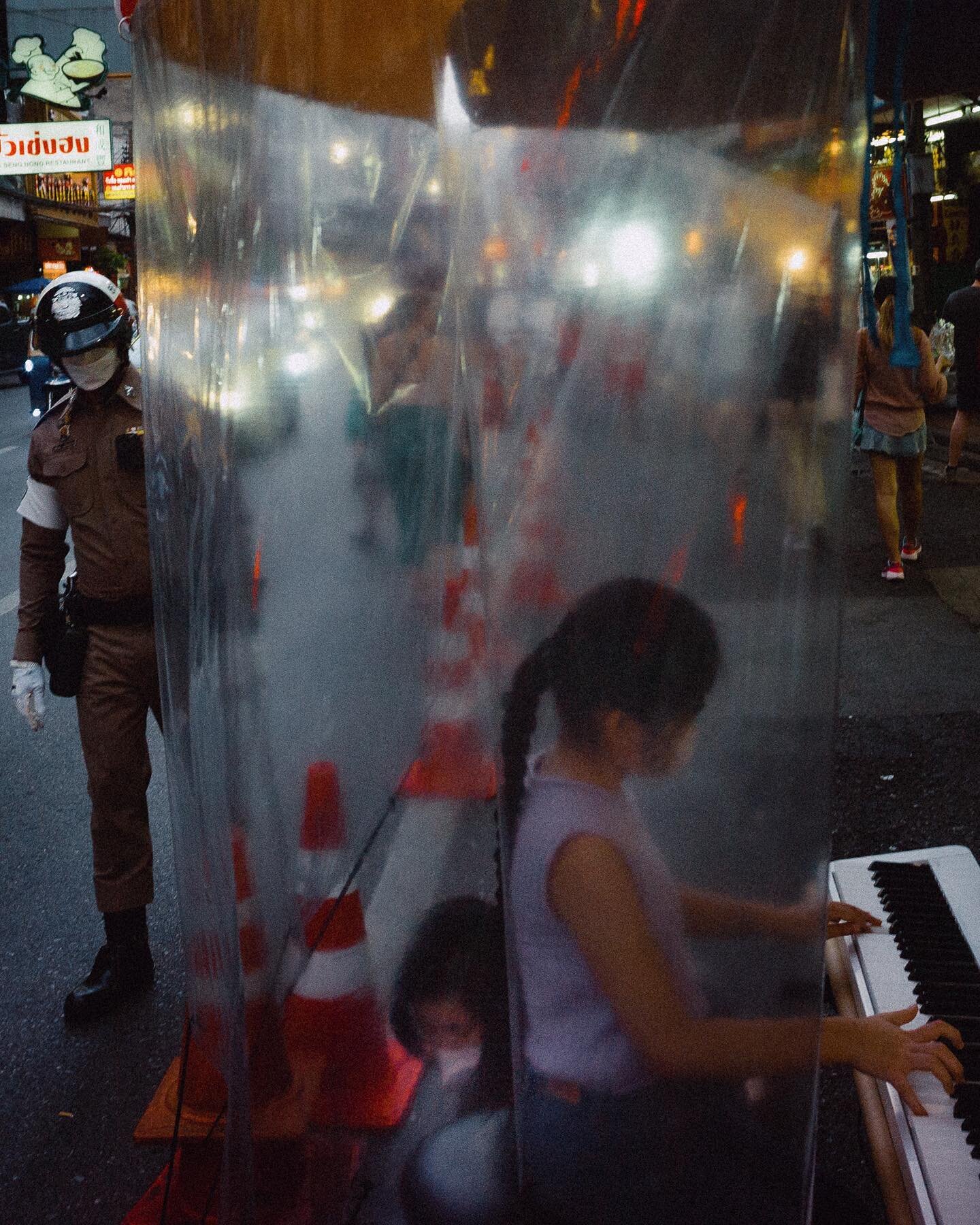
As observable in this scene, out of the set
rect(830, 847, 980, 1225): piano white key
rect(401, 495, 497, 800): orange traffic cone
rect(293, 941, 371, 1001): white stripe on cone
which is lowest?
rect(830, 847, 980, 1225): piano white key

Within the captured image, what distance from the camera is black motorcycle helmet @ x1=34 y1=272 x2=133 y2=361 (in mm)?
3006

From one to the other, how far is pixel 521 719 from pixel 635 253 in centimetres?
50

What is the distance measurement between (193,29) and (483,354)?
0.62 m

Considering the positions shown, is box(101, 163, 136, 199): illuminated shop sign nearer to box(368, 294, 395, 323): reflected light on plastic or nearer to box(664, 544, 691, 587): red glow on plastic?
box(368, 294, 395, 323): reflected light on plastic

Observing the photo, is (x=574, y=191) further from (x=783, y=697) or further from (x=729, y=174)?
(x=783, y=697)

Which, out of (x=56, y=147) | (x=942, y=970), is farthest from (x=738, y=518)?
(x=56, y=147)

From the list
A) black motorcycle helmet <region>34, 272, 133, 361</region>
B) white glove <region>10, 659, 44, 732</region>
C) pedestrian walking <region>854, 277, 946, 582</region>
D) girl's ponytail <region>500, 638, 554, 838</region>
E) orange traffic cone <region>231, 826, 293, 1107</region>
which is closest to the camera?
girl's ponytail <region>500, 638, 554, 838</region>

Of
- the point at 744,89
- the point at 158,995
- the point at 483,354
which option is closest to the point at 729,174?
the point at 744,89

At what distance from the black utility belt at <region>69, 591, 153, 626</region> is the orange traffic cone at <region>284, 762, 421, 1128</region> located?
5.83 feet

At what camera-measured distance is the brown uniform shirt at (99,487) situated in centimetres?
316

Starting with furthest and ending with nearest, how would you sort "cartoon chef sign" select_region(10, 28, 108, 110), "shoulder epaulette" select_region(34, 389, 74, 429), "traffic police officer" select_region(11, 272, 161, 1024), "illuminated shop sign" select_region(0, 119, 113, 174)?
"cartoon chef sign" select_region(10, 28, 108, 110), "illuminated shop sign" select_region(0, 119, 113, 174), "shoulder epaulette" select_region(34, 389, 74, 429), "traffic police officer" select_region(11, 272, 161, 1024)

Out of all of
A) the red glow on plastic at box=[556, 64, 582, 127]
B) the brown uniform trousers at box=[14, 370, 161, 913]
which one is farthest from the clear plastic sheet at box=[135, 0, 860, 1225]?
the brown uniform trousers at box=[14, 370, 161, 913]

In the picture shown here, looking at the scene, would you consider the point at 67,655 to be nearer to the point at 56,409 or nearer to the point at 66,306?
the point at 56,409

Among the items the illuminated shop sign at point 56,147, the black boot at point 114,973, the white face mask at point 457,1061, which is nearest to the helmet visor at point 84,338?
the black boot at point 114,973
